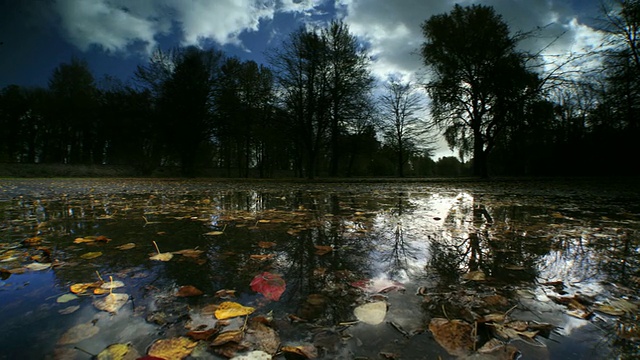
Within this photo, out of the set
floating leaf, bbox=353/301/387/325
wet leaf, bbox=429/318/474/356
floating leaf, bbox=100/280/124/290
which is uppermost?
floating leaf, bbox=100/280/124/290

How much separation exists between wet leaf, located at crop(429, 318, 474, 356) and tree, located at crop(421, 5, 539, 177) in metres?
17.1

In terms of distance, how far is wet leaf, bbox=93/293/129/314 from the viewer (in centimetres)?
106

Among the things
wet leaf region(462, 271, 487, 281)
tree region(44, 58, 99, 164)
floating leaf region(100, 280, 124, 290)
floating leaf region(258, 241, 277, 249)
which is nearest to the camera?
floating leaf region(100, 280, 124, 290)

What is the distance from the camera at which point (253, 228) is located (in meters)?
2.68

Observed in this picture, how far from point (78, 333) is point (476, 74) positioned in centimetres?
1903

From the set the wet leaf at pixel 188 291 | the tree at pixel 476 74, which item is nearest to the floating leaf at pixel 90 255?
the wet leaf at pixel 188 291

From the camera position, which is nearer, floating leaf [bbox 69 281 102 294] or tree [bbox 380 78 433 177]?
floating leaf [bbox 69 281 102 294]

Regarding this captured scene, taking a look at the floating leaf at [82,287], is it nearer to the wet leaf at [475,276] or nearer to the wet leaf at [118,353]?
the wet leaf at [118,353]

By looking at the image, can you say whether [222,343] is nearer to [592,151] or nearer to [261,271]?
[261,271]

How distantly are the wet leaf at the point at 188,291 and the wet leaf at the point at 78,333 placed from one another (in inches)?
12.3

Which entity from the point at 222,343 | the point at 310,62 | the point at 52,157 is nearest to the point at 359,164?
the point at 310,62

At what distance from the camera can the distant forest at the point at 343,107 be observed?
13975 mm

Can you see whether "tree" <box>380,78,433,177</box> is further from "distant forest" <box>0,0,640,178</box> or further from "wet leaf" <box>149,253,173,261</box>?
"wet leaf" <box>149,253,173,261</box>

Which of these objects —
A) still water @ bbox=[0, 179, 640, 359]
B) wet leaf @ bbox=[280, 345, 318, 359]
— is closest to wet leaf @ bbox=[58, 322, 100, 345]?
still water @ bbox=[0, 179, 640, 359]
